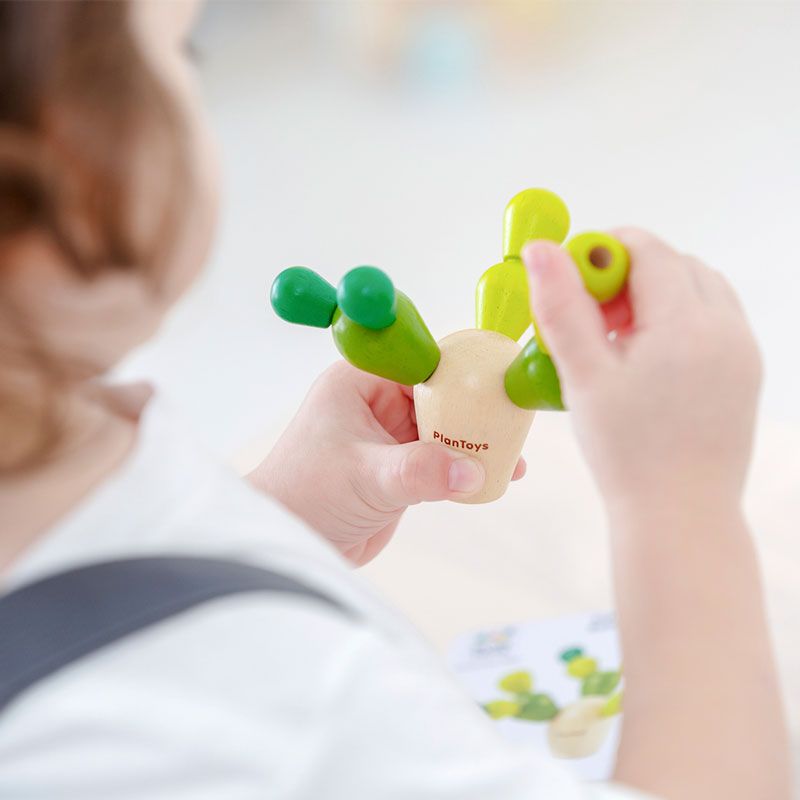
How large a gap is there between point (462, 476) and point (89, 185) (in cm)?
26

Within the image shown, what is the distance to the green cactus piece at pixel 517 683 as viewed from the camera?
80cm

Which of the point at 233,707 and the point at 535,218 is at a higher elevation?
the point at 535,218

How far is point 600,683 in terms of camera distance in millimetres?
781

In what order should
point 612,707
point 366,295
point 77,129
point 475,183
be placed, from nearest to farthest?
point 77,129 < point 366,295 < point 612,707 < point 475,183

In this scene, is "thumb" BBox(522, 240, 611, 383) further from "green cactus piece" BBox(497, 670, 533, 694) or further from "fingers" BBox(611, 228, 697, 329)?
"green cactus piece" BBox(497, 670, 533, 694)

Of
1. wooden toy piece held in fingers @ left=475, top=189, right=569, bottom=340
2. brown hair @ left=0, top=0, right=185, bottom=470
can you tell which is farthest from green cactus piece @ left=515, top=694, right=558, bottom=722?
brown hair @ left=0, top=0, right=185, bottom=470

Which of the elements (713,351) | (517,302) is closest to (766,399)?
(517,302)

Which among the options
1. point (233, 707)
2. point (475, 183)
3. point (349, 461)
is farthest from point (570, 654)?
point (475, 183)

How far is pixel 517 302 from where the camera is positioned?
564mm

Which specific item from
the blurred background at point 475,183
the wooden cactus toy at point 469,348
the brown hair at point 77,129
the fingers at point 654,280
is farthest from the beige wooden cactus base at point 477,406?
the blurred background at point 475,183

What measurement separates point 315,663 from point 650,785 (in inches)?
5.0

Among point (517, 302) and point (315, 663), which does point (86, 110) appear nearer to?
point (315, 663)

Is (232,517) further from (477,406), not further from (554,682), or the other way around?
(554,682)

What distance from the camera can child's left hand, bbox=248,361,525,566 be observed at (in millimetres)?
567
